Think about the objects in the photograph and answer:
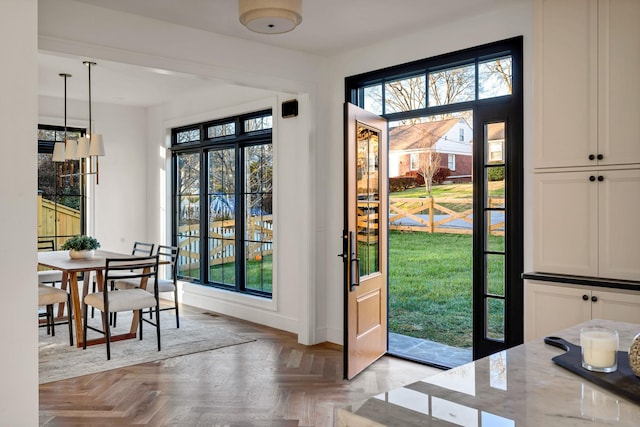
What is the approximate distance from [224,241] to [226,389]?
313 centimetres

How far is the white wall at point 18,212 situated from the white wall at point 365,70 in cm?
282

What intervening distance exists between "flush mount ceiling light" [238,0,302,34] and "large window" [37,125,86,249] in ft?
15.8

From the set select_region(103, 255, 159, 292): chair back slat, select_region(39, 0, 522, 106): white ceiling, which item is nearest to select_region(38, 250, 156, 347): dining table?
select_region(103, 255, 159, 292): chair back slat

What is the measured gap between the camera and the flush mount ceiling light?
310cm

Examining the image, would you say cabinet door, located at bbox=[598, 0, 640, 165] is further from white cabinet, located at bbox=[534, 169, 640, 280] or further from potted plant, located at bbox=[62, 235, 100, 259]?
potted plant, located at bbox=[62, 235, 100, 259]

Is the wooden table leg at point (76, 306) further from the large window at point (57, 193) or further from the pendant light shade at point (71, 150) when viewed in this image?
the large window at point (57, 193)

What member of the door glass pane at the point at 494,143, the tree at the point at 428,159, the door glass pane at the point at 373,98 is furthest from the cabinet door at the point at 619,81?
the tree at the point at 428,159

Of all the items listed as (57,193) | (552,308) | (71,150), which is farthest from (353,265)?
(57,193)

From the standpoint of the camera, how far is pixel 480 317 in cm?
402

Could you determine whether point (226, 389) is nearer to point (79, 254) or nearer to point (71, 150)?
point (79, 254)

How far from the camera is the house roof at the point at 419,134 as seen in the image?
28.3ft

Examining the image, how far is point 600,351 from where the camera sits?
1.35 m

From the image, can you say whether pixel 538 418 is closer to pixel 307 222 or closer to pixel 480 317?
pixel 480 317

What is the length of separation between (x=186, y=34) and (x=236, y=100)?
221 cm
